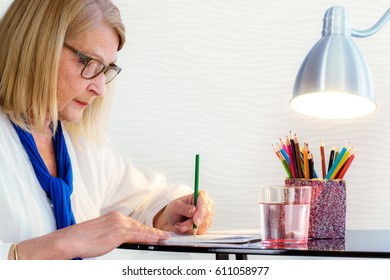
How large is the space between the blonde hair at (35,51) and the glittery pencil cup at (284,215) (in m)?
0.49

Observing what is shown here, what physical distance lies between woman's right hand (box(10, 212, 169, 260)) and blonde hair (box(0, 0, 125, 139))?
1.20 feet

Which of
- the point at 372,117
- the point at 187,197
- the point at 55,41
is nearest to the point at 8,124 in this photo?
the point at 55,41

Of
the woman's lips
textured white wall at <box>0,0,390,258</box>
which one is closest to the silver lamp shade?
the woman's lips

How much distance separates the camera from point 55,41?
4.84 feet

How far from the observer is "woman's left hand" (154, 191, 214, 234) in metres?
1.47

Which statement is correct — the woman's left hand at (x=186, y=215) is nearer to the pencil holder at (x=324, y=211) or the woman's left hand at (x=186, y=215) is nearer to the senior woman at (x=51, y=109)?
the senior woman at (x=51, y=109)

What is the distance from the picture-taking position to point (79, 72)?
59.2 inches

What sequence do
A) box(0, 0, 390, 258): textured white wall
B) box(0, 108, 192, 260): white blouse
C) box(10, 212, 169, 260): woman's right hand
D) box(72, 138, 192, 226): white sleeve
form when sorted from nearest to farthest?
box(10, 212, 169, 260): woman's right hand < box(0, 108, 192, 260): white blouse < box(72, 138, 192, 226): white sleeve < box(0, 0, 390, 258): textured white wall

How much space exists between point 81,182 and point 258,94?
0.65 m

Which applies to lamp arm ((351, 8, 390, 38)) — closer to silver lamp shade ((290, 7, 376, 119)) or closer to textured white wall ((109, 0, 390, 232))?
silver lamp shade ((290, 7, 376, 119))

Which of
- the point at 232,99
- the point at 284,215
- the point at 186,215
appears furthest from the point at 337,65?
the point at 232,99

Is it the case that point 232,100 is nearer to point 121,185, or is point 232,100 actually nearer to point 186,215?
point 121,185

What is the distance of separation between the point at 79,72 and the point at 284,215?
534 mm
